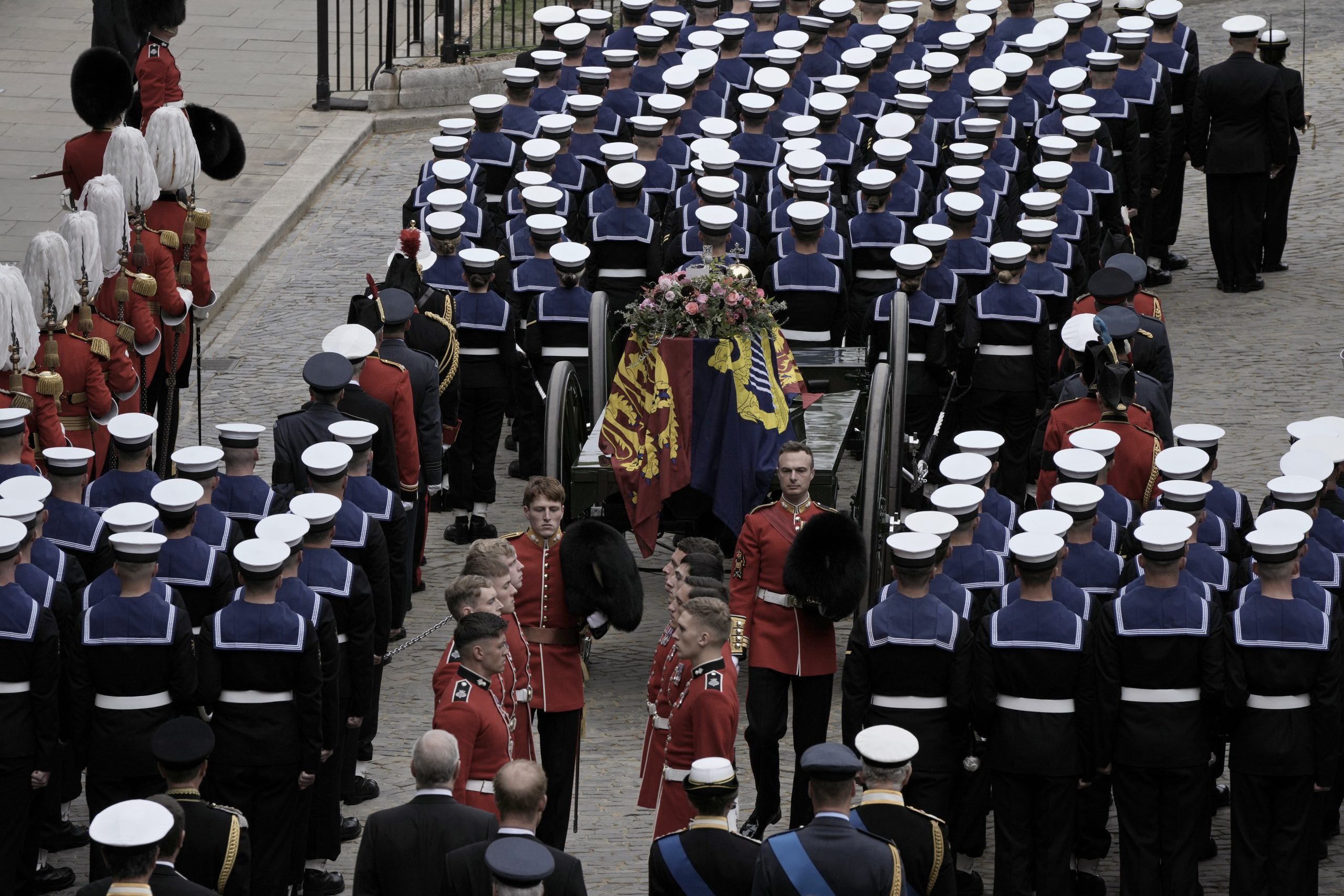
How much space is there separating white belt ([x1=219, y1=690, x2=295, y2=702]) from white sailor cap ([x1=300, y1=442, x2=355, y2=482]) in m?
1.39

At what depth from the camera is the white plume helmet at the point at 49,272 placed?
10.9 m

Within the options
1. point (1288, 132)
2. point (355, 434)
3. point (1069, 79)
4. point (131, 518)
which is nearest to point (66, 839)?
point (131, 518)

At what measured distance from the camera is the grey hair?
7.27 meters

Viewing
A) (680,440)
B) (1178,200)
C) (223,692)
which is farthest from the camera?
(1178,200)

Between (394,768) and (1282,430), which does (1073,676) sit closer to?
(394,768)

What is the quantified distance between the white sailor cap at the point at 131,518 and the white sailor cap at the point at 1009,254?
538 cm

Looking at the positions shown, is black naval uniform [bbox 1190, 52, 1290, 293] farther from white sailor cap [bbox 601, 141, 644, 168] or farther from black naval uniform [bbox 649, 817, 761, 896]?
black naval uniform [bbox 649, 817, 761, 896]

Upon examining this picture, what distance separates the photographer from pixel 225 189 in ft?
58.6

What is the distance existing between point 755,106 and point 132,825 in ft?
30.0

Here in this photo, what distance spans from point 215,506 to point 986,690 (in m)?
3.50

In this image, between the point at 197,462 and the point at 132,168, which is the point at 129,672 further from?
the point at 132,168

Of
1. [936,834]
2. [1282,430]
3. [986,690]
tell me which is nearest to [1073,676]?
[986,690]

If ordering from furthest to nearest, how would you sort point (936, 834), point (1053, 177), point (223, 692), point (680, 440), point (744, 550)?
point (1053, 177)
point (680, 440)
point (744, 550)
point (223, 692)
point (936, 834)

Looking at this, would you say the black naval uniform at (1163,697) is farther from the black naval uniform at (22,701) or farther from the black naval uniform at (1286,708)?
the black naval uniform at (22,701)
